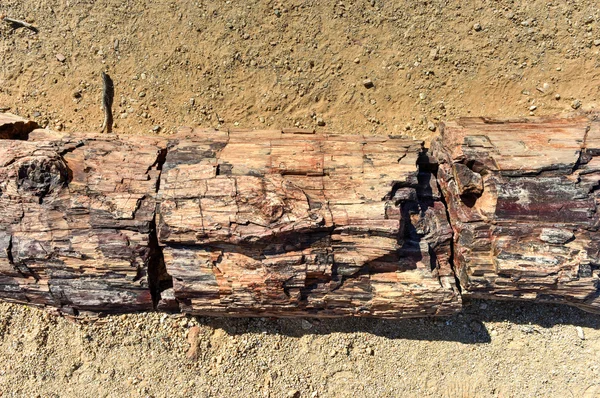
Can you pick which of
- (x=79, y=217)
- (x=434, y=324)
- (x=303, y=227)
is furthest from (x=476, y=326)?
(x=79, y=217)

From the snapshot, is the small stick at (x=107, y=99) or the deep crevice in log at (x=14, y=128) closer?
the deep crevice in log at (x=14, y=128)

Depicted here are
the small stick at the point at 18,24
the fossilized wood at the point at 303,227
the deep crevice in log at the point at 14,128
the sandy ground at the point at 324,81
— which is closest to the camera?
the fossilized wood at the point at 303,227

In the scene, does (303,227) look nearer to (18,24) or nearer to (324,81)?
(324,81)

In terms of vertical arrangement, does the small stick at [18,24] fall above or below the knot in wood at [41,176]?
above

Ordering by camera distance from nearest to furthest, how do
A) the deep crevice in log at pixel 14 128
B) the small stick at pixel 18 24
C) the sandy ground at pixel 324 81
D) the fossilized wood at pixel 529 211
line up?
the fossilized wood at pixel 529 211 → the deep crevice in log at pixel 14 128 → the sandy ground at pixel 324 81 → the small stick at pixel 18 24

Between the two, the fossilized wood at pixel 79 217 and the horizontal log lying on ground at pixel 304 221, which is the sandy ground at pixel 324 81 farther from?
the fossilized wood at pixel 79 217

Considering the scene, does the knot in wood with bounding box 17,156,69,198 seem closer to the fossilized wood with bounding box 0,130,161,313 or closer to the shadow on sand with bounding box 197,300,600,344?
the fossilized wood with bounding box 0,130,161,313

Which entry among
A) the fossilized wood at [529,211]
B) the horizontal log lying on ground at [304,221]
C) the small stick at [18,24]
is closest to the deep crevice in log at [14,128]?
Result: the horizontal log lying on ground at [304,221]

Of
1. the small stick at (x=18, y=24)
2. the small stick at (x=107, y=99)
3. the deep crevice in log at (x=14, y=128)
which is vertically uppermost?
the small stick at (x=18, y=24)

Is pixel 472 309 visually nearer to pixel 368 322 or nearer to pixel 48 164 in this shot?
pixel 368 322
